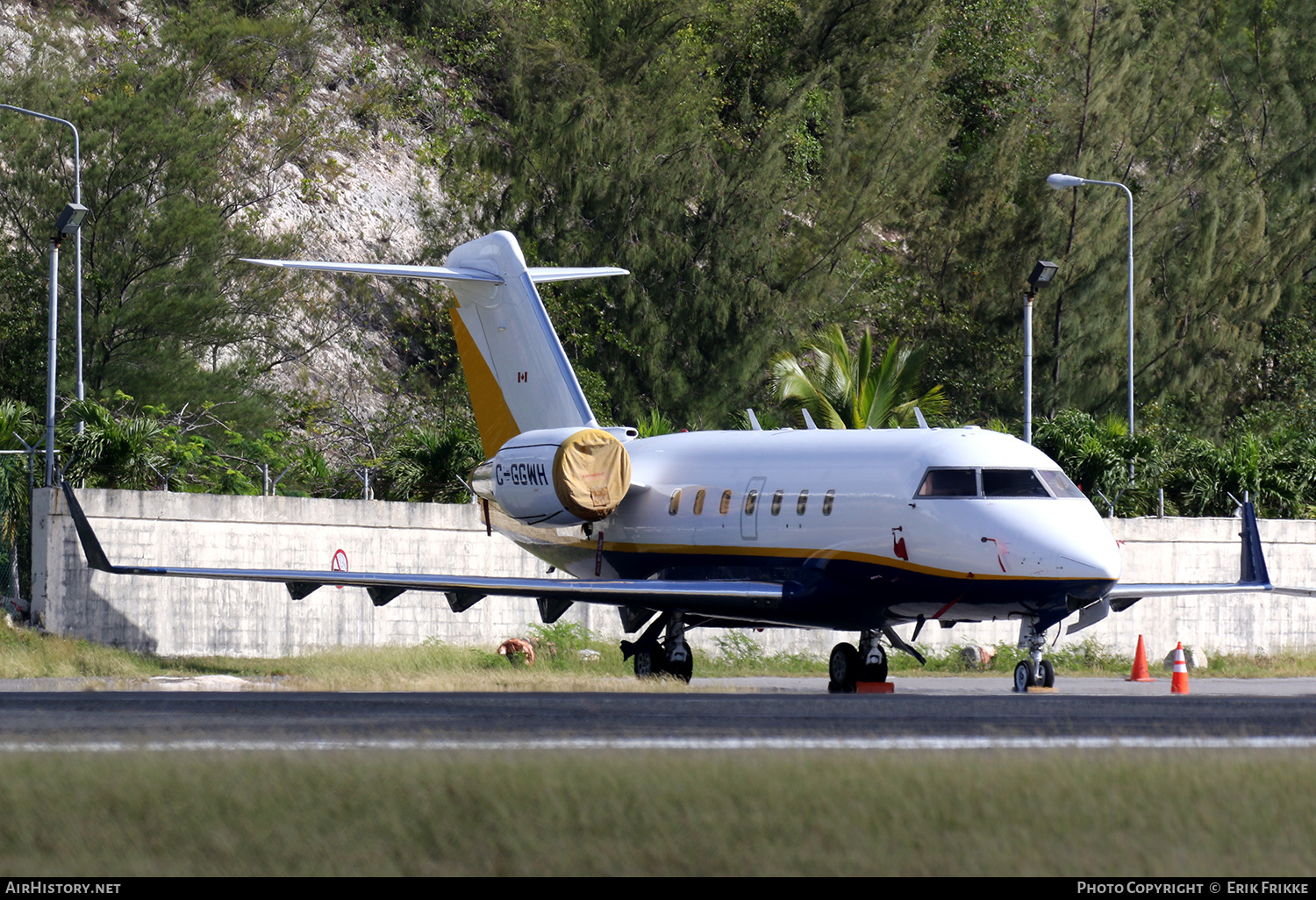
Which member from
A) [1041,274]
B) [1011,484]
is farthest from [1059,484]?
[1041,274]

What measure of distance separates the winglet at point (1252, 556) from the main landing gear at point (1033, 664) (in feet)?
14.2

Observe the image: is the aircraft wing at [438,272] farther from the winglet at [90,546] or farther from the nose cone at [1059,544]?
the nose cone at [1059,544]

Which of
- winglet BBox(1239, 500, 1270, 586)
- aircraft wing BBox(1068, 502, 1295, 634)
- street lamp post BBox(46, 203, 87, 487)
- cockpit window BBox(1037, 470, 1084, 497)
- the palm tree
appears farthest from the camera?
the palm tree

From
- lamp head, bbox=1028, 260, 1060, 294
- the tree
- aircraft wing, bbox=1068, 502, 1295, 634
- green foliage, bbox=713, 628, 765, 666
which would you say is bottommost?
green foliage, bbox=713, 628, 765, 666

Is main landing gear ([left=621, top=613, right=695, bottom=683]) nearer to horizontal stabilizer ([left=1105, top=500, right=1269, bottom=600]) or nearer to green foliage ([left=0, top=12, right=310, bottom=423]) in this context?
horizontal stabilizer ([left=1105, top=500, right=1269, bottom=600])

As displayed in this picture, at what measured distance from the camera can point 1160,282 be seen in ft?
175

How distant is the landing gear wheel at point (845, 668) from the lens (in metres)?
22.5

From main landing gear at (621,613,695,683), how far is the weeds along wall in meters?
6.66

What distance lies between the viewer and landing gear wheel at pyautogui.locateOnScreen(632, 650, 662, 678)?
23.5 metres

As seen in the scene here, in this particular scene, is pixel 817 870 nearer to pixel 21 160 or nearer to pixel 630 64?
pixel 21 160

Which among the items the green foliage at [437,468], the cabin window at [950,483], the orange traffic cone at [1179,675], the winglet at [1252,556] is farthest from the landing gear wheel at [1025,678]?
the green foliage at [437,468]

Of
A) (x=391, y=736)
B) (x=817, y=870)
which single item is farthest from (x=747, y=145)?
(x=817, y=870)

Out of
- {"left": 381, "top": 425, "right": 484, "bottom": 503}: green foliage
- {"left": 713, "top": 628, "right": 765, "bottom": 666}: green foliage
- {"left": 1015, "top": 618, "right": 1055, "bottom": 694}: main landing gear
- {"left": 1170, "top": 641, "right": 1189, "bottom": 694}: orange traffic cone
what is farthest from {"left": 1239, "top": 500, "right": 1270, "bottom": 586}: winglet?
{"left": 381, "top": 425, "right": 484, "bottom": 503}: green foliage
